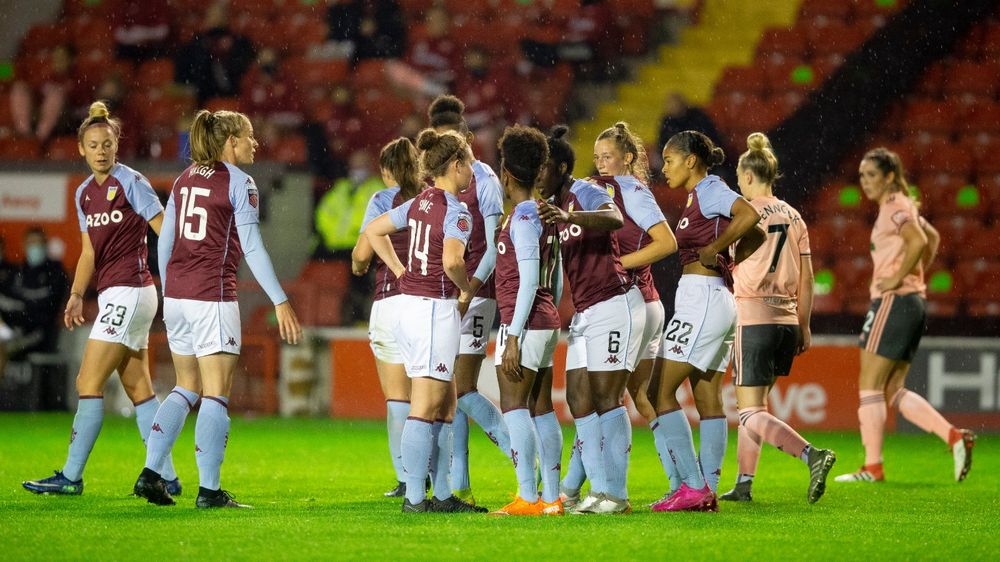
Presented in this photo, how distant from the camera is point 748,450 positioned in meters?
7.75

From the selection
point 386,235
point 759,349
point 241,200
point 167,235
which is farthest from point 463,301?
point 759,349

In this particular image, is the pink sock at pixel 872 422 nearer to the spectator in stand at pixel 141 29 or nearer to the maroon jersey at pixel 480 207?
the maroon jersey at pixel 480 207

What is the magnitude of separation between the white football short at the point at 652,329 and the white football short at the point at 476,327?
876 mm

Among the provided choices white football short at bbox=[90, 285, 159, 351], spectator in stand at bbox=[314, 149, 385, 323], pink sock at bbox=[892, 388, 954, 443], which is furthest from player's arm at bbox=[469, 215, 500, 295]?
spectator in stand at bbox=[314, 149, 385, 323]

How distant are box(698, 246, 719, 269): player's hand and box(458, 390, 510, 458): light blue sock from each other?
1.43 m

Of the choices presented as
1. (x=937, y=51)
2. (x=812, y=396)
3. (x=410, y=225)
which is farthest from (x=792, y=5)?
(x=410, y=225)

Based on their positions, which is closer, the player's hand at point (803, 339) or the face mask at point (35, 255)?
the player's hand at point (803, 339)

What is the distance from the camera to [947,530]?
253 inches

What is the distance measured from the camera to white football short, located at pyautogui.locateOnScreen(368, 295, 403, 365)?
760cm

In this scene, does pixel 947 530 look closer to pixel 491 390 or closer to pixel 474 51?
pixel 491 390

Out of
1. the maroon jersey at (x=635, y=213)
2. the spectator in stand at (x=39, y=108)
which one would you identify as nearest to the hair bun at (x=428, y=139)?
the maroon jersey at (x=635, y=213)

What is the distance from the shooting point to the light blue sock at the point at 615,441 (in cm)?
670

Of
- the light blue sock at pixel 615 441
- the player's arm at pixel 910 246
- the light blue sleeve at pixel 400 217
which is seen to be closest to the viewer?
the light blue sock at pixel 615 441

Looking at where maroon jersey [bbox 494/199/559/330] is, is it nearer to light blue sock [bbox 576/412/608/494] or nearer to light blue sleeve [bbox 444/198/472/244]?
light blue sleeve [bbox 444/198/472/244]
